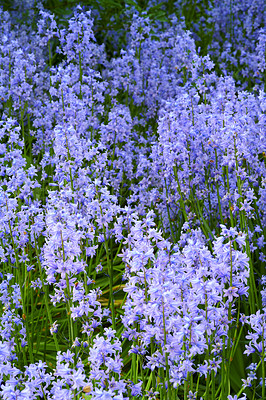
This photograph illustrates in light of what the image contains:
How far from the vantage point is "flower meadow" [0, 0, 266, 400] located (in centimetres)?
218

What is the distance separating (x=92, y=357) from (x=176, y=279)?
1.86 ft

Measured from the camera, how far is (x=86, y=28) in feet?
17.6

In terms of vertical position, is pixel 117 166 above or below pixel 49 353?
above

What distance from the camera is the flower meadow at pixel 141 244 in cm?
218

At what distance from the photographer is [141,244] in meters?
2.24

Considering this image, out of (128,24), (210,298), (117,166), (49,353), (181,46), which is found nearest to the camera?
(210,298)

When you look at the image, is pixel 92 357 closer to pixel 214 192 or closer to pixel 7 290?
pixel 7 290

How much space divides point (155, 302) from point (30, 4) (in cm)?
801

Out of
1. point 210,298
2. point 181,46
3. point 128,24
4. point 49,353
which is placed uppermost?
point 128,24

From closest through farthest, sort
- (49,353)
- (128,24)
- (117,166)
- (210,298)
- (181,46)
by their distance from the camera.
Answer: (210,298), (49,353), (117,166), (181,46), (128,24)

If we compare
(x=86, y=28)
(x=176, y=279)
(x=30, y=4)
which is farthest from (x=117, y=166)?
(x=30, y=4)

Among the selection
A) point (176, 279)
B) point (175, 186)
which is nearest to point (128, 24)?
point (175, 186)

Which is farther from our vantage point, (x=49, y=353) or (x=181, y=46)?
(x=181, y=46)

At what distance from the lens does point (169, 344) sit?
2.16m
